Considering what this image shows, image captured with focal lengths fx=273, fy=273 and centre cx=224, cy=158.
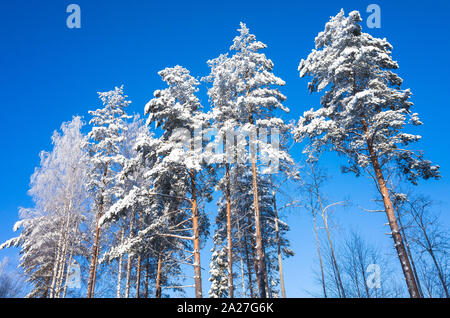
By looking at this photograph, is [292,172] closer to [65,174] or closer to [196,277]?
[196,277]

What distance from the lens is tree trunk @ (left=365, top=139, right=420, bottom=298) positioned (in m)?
10.7

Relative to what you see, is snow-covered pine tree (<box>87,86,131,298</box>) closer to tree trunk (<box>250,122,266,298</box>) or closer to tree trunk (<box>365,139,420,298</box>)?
tree trunk (<box>250,122,266,298</box>)

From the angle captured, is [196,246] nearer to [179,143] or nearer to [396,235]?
[179,143]

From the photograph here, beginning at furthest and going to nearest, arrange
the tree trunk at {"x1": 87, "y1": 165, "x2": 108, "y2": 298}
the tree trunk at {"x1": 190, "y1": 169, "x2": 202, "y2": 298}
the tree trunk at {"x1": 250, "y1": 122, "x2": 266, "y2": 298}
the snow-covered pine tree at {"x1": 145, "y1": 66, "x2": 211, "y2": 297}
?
the tree trunk at {"x1": 87, "y1": 165, "x2": 108, "y2": 298} < the snow-covered pine tree at {"x1": 145, "y1": 66, "x2": 211, "y2": 297} < the tree trunk at {"x1": 190, "y1": 169, "x2": 202, "y2": 298} < the tree trunk at {"x1": 250, "y1": 122, "x2": 266, "y2": 298}

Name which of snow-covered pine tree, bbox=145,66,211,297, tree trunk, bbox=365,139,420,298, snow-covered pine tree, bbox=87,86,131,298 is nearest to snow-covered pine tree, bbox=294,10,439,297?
tree trunk, bbox=365,139,420,298

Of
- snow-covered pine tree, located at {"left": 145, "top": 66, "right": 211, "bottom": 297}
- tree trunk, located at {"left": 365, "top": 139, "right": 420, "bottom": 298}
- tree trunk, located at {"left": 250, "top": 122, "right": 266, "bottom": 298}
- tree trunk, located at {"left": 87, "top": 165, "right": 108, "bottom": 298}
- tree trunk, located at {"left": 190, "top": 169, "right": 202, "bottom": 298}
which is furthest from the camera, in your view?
tree trunk, located at {"left": 87, "top": 165, "right": 108, "bottom": 298}

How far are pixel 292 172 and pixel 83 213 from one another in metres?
13.3

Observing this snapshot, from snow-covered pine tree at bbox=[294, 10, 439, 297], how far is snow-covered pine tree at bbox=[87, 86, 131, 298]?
12232 mm

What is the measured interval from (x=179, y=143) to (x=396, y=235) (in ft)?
36.0

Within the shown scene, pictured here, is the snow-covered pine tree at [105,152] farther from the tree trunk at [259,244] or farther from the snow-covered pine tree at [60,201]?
the tree trunk at [259,244]

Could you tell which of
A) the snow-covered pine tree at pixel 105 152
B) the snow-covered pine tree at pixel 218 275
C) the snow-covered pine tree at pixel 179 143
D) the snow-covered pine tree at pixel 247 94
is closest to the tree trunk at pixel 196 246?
the snow-covered pine tree at pixel 179 143
